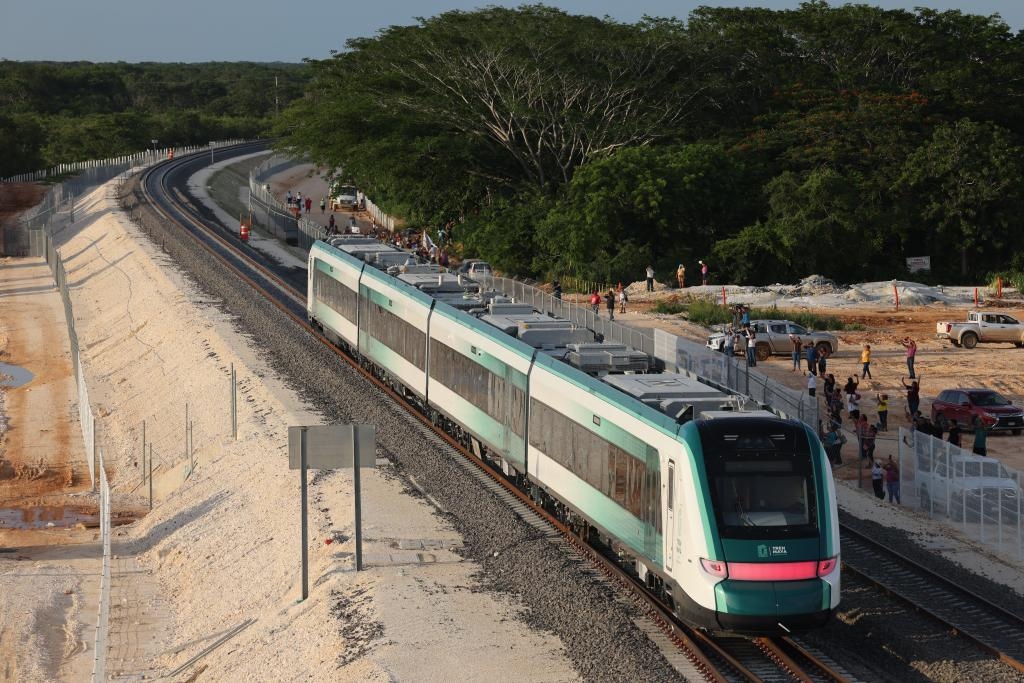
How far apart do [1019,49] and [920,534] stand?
6128 centimetres

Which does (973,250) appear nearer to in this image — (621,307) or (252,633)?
(621,307)

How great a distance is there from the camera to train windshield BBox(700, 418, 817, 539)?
18.9 m

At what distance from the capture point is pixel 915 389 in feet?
128

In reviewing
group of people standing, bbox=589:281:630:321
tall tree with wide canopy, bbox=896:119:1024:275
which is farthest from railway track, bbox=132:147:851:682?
tall tree with wide canopy, bbox=896:119:1024:275

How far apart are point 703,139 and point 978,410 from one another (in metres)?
41.8

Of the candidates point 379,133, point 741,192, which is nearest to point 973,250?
point 741,192

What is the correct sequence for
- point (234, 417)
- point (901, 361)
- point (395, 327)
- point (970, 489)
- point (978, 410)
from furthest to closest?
point (901, 361) → point (978, 410) → point (234, 417) → point (395, 327) → point (970, 489)

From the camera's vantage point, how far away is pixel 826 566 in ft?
62.2

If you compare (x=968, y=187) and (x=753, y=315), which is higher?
(x=968, y=187)

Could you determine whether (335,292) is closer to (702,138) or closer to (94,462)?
(94,462)

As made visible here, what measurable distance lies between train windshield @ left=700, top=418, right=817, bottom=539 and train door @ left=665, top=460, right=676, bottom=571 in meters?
0.78

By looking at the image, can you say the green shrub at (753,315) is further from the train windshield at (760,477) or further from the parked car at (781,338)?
the train windshield at (760,477)

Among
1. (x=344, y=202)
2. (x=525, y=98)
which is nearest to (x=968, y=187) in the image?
(x=525, y=98)

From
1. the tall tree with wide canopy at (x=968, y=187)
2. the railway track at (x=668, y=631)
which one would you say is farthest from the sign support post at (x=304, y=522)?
→ the tall tree with wide canopy at (x=968, y=187)
